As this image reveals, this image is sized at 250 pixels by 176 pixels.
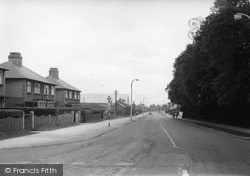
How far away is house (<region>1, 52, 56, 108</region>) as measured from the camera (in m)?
44.7

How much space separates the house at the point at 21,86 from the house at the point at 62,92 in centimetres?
1127

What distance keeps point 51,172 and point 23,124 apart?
1588 cm

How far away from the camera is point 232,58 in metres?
33.9

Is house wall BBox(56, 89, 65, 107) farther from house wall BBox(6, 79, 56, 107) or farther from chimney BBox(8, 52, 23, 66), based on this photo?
house wall BBox(6, 79, 56, 107)

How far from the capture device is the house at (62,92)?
6384cm

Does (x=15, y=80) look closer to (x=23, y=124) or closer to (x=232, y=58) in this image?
(x=23, y=124)

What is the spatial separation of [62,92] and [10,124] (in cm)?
4245

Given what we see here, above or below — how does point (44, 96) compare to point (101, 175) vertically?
above

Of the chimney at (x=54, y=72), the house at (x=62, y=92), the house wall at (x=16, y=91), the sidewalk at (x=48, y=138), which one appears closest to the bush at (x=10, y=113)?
the sidewalk at (x=48, y=138)

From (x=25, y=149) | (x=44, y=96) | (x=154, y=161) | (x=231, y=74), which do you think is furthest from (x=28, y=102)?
(x=154, y=161)

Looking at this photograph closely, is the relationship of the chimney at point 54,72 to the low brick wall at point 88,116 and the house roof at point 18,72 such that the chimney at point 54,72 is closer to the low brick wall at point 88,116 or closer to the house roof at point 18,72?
the low brick wall at point 88,116

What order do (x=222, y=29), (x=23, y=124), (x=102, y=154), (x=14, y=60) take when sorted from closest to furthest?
1. (x=102, y=154)
2. (x=23, y=124)
3. (x=222, y=29)
4. (x=14, y=60)

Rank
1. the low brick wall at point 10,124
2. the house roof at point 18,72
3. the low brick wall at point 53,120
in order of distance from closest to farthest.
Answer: the low brick wall at point 10,124 < the low brick wall at point 53,120 < the house roof at point 18,72

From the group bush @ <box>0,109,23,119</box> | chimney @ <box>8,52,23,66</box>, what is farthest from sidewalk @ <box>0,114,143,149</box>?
chimney @ <box>8,52,23,66</box>
